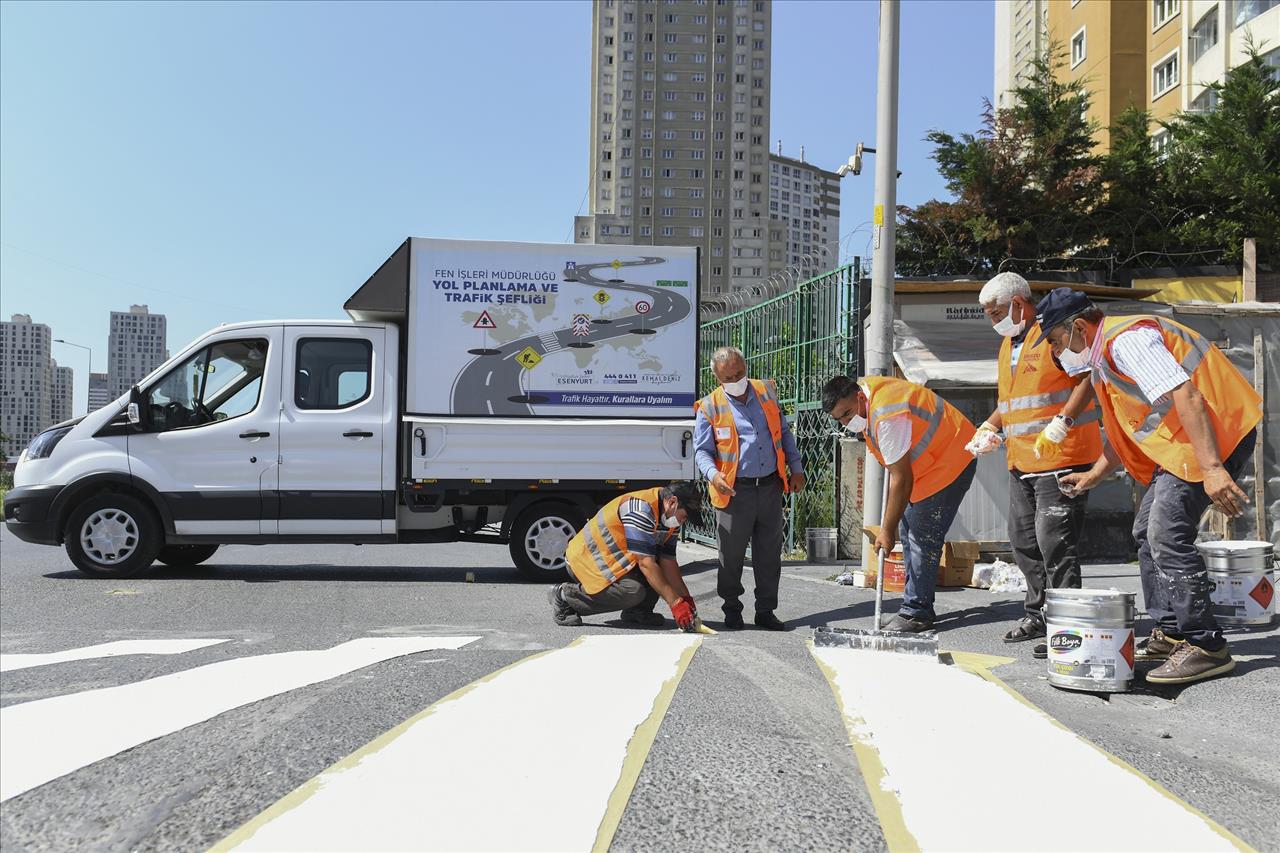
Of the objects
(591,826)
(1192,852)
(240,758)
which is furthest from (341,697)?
(1192,852)

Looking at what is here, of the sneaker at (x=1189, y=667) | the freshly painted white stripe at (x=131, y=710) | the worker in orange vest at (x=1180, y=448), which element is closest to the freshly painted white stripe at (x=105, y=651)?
the freshly painted white stripe at (x=131, y=710)

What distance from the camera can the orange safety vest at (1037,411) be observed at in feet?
18.0

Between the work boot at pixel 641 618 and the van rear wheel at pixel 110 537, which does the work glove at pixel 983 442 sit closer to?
the work boot at pixel 641 618

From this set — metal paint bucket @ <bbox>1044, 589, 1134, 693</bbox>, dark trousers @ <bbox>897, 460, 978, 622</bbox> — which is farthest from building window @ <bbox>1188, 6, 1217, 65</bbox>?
metal paint bucket @ <bbox>1044, 589, 1134, 693</bbox>

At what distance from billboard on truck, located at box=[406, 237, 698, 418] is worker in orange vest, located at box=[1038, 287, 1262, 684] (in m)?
5.00

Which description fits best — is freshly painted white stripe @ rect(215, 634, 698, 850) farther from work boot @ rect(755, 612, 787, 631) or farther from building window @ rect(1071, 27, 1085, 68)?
building window @ rect(1071, 27, 1085, 68)

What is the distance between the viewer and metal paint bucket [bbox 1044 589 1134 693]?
14.0 feet

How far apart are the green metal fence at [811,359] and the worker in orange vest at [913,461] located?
458 cm

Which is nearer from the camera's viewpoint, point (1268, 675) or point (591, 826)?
point (591, 826)

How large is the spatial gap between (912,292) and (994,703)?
307 inches

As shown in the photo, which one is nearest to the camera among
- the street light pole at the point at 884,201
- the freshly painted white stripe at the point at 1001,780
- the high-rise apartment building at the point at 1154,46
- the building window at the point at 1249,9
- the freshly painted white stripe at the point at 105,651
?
the freshly painted white stripe at the point at 1001,780

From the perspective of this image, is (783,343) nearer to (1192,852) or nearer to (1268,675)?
(1268,675)

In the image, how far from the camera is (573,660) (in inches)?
185

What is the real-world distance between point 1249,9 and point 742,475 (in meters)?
28.7
